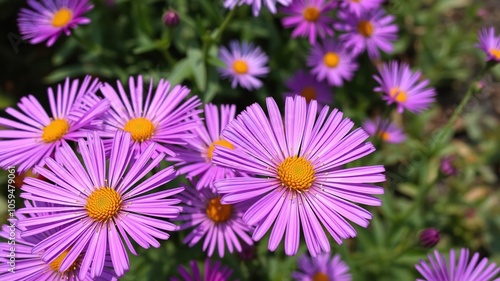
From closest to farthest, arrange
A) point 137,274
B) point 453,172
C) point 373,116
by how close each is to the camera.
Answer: point 137,274 → point 453,172 → point 373,116

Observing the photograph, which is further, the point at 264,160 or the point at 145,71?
the point at 145,71

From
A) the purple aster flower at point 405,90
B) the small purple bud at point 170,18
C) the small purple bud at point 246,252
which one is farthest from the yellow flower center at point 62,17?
the purple aster flower at point 405,90

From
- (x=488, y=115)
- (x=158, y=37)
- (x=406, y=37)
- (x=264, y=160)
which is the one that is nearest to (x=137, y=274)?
(x=264, y=160)

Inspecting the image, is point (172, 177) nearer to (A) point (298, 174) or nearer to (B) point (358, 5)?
(A) point (298, 174)

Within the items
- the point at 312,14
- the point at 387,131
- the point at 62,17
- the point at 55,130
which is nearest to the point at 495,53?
the point at 387,131

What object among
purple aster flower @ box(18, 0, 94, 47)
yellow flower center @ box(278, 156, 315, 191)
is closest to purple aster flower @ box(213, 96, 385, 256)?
yellow flower center @ box(278, 156, 315, 191)

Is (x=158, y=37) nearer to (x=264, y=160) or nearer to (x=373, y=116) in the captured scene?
(x=373, y=116)
